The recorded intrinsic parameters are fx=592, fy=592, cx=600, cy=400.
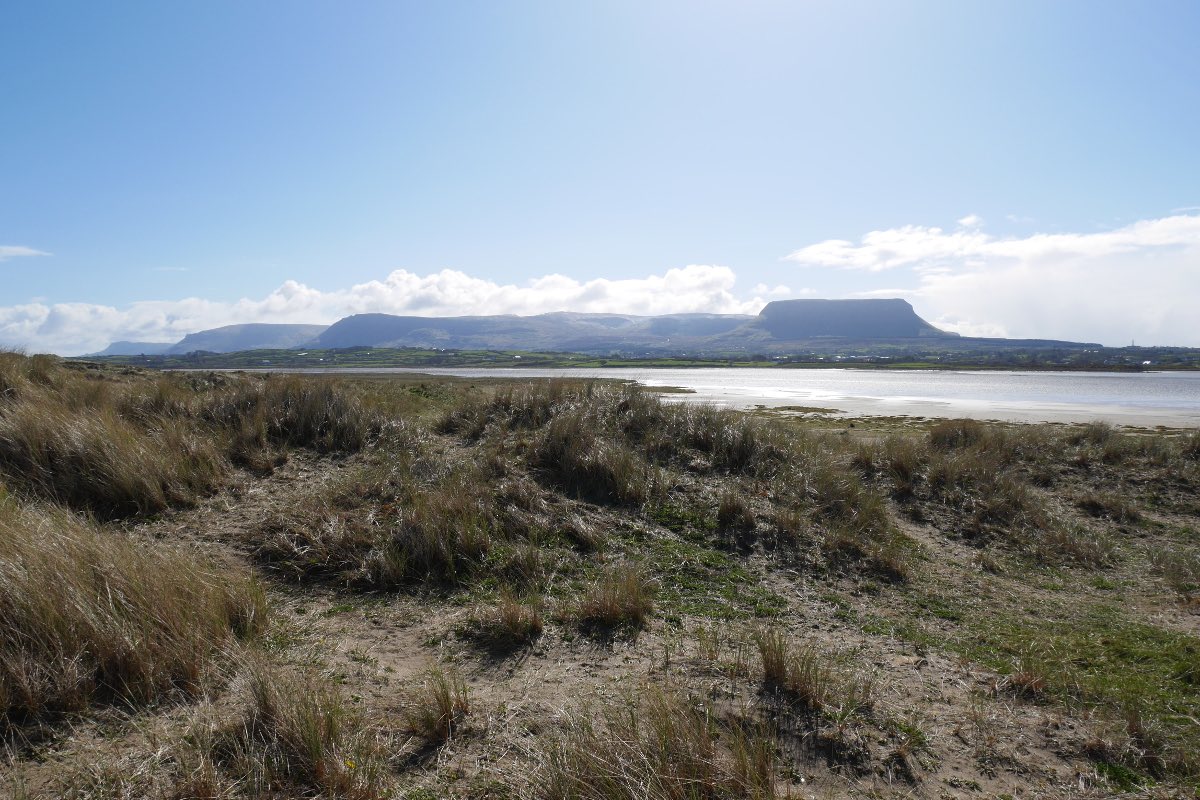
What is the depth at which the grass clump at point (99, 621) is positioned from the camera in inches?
138

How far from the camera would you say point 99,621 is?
3920 mm

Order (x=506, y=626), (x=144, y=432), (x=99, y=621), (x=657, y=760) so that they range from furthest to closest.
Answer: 1. (x=144, y=432)
2. (x=506, y=626)
3. (x=99, y=621)
4. (x=657, y=760)

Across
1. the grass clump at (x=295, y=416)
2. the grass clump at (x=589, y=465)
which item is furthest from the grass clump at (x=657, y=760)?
the grass clump at (x=295, y=416)

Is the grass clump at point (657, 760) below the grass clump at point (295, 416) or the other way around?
below

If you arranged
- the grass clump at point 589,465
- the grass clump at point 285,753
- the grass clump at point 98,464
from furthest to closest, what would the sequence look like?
the grass clump at point 589,465
the grass clump at point 98,464
the grass clump at point 285,753

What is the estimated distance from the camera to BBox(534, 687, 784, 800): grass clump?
3055 mm

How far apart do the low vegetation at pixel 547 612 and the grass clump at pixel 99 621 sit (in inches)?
1.0

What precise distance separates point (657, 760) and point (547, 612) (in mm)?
2557

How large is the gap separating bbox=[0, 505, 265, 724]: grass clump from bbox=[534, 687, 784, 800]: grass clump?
245 cm

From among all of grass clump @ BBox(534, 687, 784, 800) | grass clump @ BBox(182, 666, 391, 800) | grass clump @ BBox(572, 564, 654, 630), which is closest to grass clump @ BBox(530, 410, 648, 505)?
grass clump @ BBox(572, 564, 654, 630)

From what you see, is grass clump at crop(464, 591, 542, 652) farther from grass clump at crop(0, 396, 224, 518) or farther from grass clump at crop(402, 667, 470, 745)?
grass clump at crop(0, 396, 224, 518)

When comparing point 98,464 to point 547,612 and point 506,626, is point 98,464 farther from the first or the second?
point 547,612

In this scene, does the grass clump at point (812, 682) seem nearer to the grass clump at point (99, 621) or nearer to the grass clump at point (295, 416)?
the grass clump at point (99, 621)

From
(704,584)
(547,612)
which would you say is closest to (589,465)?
(704,584)
